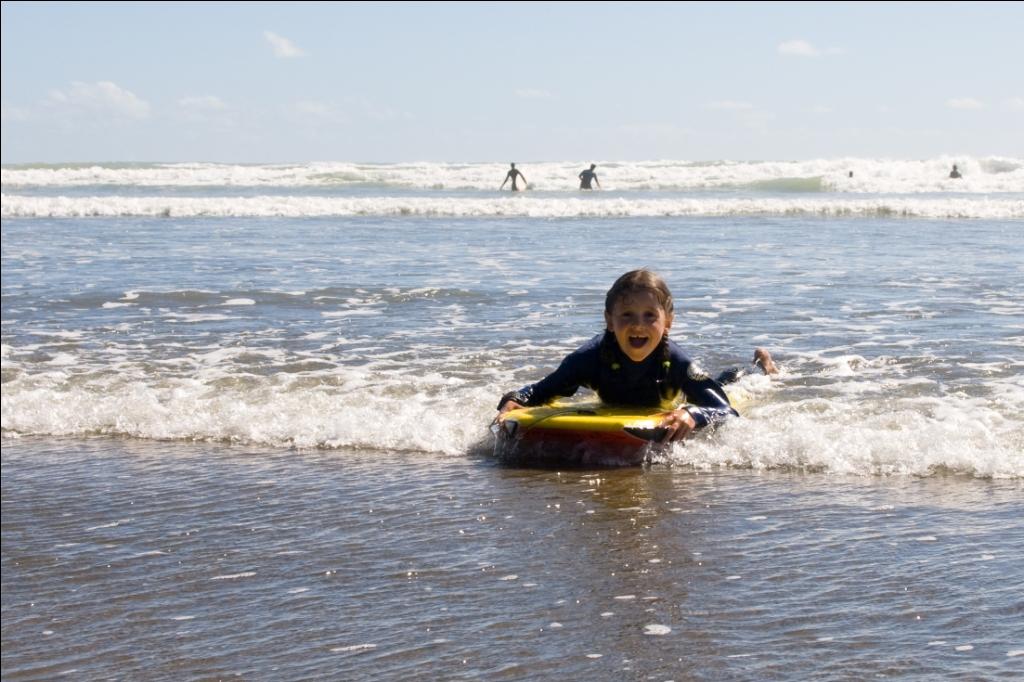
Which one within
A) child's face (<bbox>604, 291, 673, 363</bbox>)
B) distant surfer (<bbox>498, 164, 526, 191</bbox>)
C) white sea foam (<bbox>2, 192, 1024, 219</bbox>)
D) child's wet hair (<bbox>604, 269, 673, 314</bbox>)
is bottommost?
child's face (<bbox>604, 291, 673, 363</bbox>)

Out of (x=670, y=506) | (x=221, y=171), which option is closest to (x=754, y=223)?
(x=670, y=506)

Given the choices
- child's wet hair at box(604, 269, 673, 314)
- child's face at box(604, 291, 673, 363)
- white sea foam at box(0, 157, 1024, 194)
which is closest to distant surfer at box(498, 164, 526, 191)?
white sea foam at box(0, 157, 1024, 194)

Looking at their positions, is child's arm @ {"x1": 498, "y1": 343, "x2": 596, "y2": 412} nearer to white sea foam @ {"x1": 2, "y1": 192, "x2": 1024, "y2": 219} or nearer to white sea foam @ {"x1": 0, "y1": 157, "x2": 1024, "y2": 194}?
white sea foam @ {"x1": 2, "y1": 192, "x2": 1024, "y2": 219}

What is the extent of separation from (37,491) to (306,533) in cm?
161

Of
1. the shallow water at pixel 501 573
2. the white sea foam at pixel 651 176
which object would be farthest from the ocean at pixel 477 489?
the white sea foam at pixel 651 176

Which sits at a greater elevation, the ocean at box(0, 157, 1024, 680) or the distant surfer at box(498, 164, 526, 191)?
the distant surfer at box(498, 164, 526, 191)

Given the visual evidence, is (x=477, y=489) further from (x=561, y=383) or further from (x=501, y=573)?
(x=501, y=573)

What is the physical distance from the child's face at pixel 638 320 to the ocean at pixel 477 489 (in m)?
0.65

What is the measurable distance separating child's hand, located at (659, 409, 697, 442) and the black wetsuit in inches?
7.8

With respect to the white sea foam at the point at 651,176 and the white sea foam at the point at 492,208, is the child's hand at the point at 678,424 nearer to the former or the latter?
the white sea foam at the point at 492,208

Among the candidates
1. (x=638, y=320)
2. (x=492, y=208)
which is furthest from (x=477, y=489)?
(x=492, y=208)

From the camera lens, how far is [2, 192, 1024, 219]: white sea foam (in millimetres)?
31078

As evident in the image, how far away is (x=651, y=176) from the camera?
54656 mm

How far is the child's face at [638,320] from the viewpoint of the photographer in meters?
6.90
